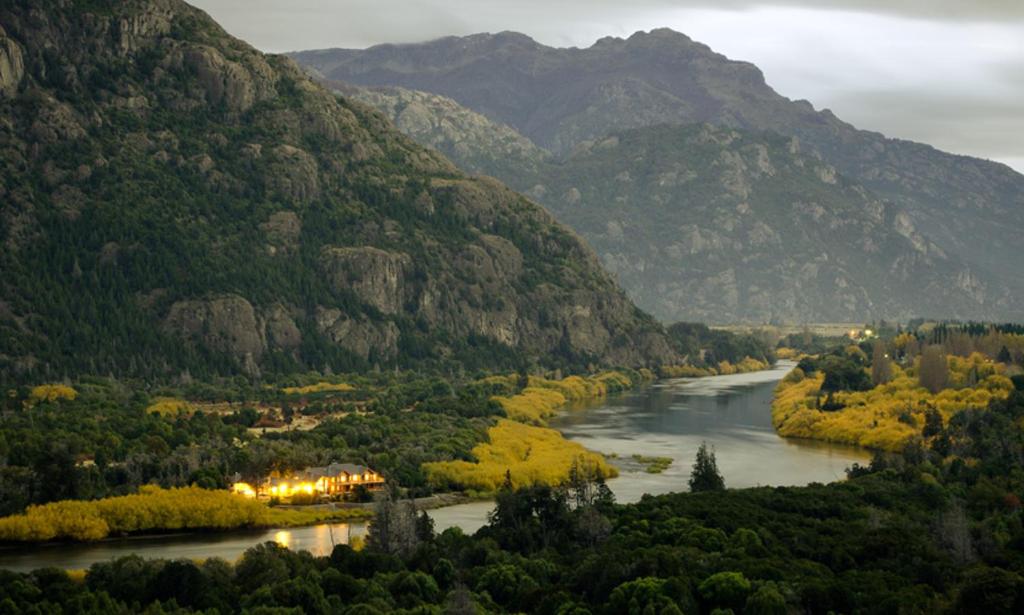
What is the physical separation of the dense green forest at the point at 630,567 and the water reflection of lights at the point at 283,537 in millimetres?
15104

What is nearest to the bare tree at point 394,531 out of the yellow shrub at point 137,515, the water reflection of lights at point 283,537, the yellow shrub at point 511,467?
the water reflection of lights at point 283,537

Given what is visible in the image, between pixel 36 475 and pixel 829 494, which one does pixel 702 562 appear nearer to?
pixel 829 494

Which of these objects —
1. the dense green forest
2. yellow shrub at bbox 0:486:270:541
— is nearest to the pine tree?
the dense green forest

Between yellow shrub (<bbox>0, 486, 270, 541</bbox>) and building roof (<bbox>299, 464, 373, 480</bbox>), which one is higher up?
building roof (<bbox>299, 464, 373, 480</bbox>)

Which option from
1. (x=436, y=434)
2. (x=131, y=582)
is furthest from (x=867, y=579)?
(x=436, y=434)

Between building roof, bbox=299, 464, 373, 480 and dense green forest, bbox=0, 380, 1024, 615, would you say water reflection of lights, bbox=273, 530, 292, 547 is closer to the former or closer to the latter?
dense green forest, bbox=0, 380, 1024, 615

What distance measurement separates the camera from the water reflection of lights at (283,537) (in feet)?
439

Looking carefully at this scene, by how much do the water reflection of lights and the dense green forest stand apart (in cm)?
1510

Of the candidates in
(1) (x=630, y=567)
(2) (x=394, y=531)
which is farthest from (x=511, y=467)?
(1) (x=630, y=567)

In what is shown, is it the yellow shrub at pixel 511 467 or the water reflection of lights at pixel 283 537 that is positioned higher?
the yellow shrub at pixel 511 467

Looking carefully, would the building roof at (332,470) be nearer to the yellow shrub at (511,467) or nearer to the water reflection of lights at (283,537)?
the yellow shrub at (511,467)

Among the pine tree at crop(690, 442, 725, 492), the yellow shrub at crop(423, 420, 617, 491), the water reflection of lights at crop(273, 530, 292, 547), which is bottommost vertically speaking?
the water reflection of lights at crop(273, 530, 292, 547)

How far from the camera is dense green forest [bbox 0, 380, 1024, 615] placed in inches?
3851

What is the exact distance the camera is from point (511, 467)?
177 m
